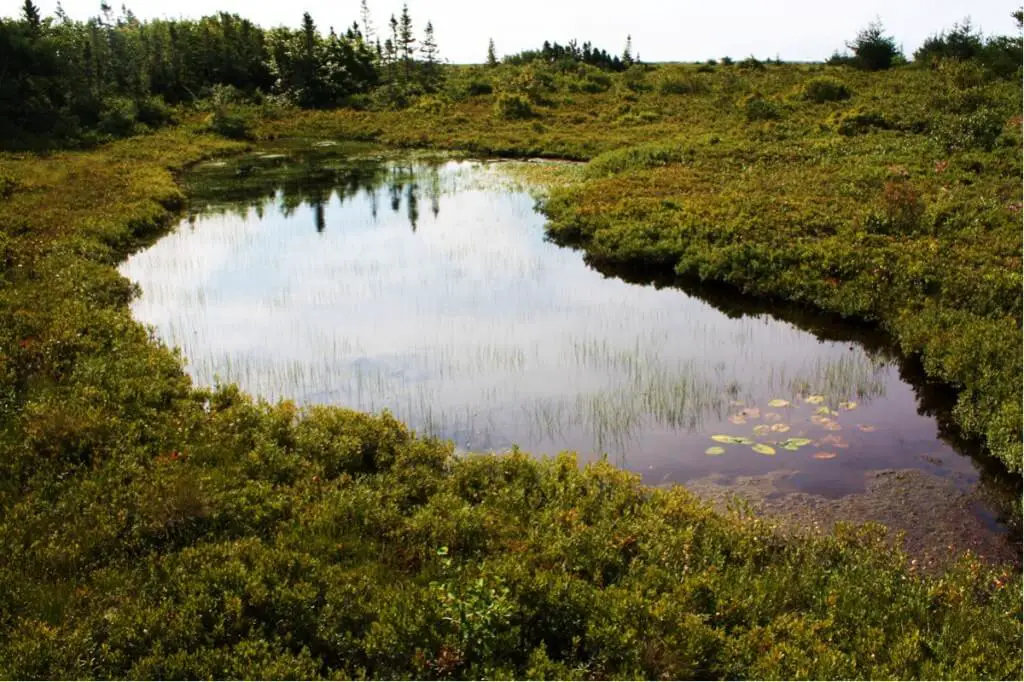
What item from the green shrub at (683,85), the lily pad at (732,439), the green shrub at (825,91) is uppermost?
the green shrub at (683,85)

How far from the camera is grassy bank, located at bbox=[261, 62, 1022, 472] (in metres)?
16.6

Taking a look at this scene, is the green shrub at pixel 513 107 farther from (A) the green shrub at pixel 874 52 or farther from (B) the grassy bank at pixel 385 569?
(B) the grassy bank at pixel 385 569

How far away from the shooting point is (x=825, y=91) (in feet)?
160

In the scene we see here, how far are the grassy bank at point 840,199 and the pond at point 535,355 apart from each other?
1148 millimetres

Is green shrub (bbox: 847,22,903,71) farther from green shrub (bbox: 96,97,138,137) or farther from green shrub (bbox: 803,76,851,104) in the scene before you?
green shrub (bbox: 96,97,138,137)

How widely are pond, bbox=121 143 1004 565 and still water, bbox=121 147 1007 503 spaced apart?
0.17 feet

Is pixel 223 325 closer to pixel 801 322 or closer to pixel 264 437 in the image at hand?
pixel 264 437

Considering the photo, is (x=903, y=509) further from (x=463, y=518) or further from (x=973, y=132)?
(x=973, y=132)

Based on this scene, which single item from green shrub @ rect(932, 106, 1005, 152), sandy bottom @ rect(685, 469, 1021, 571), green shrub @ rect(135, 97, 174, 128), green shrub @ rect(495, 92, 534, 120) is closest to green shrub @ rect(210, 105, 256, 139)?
green shrub @ rect(135, 97, 174, 128)

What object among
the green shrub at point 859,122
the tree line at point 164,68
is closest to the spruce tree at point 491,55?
the tree line at point 164,68

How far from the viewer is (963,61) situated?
49.1 m

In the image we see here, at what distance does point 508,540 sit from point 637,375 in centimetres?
741

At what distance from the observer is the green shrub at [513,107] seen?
60906mm

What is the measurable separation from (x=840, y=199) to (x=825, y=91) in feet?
86.3
